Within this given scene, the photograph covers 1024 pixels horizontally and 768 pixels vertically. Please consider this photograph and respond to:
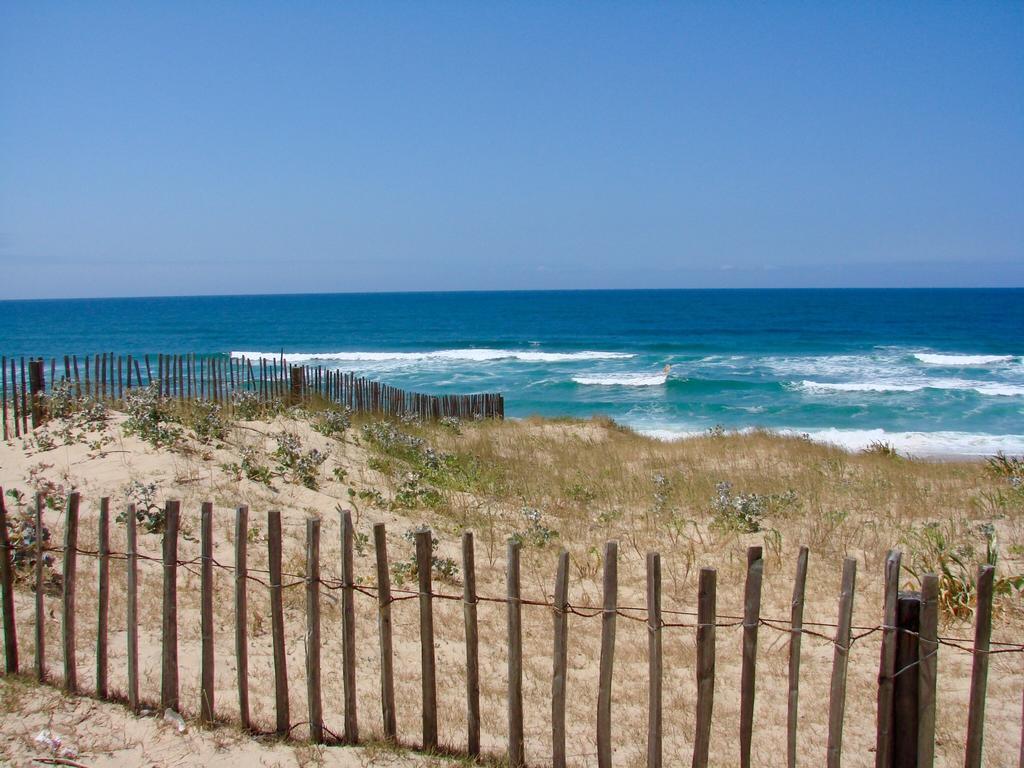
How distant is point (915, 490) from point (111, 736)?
10184mm

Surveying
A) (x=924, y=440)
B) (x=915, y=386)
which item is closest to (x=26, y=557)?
(x=924, y=440)

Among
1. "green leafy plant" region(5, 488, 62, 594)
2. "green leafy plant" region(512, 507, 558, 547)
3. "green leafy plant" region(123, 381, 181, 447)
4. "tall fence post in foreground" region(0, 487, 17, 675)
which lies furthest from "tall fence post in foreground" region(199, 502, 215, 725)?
"green leafy plant" region(123, 381, 181, 447)

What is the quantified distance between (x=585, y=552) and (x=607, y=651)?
14.3ft

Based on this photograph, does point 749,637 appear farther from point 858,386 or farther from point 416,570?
point 858,386

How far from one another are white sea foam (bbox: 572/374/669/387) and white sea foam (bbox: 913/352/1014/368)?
15793mm

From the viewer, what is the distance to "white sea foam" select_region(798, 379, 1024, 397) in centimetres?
3119

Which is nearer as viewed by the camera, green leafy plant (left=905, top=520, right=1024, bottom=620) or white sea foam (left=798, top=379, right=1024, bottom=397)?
green leafy plant (left=905, top=520, right=1024, bottom=620)

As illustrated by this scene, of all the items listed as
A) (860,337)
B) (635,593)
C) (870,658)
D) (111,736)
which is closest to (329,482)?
(635,593)

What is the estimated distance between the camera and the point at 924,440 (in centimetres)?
2238

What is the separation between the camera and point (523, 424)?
19594 mm

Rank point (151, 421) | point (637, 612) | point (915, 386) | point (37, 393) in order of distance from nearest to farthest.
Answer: point (637, 612)
point (151, 421)
point (37, 393)
point (915, 386)

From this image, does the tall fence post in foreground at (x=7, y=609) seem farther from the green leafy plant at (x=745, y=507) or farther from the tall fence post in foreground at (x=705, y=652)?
the green leafy plant at (x=745, y=507)

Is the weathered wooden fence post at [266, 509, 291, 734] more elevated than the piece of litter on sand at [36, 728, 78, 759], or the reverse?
the weathered wooden fence post at [266, 509, 291, 734]

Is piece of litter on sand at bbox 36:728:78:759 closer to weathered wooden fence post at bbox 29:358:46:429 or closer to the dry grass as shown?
the dry grass
